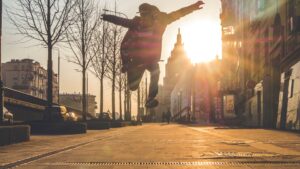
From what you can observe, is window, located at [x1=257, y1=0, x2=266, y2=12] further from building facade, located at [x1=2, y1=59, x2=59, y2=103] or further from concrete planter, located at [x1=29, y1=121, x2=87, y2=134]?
building facade, located at [x1=2, y1=59, x2=59, y2=103]

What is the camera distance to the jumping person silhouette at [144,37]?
7957 mm

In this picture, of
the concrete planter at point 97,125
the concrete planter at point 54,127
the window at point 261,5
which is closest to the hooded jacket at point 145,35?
the concrete planter at point 54,127

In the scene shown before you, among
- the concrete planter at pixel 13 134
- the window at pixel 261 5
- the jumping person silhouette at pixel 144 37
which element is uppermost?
the window at pixel 261 5

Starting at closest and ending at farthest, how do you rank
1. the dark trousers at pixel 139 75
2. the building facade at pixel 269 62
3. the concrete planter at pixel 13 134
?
1. the dark trousers at pixel 139 75
2. the concrete planter at pixel 13 134
3. the building facade at pixel 269 62

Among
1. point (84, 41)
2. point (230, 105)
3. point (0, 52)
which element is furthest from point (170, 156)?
point (230, 105)

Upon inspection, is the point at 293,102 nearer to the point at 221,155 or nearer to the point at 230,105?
the point at 221,155

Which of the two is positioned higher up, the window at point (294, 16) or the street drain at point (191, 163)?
the window at point (294, 16)

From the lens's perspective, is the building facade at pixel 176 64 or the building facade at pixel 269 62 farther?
the building facade at pixel 269 62

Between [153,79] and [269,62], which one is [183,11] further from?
[269,62]

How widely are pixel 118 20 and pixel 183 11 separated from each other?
98cm

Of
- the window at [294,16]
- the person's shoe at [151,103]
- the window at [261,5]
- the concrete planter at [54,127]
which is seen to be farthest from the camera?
the window at [261,5]

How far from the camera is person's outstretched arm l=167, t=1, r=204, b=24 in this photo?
8.04 m

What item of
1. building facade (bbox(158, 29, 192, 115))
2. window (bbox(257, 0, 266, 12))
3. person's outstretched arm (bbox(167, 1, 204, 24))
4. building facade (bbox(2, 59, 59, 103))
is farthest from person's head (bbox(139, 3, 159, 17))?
building facade (bbox(2, 59, 59, 103))

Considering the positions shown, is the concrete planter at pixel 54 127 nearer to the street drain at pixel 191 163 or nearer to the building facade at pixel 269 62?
the building facade at pixel 269 62
